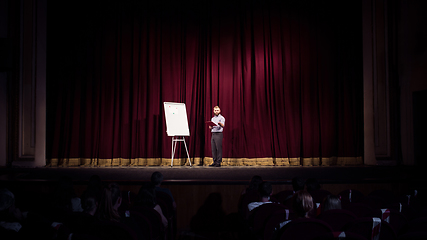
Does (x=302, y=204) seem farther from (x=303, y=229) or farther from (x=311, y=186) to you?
(x=311, y=186)

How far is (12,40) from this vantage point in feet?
23.1

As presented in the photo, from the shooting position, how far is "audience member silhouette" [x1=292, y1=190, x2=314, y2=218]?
1999 mm

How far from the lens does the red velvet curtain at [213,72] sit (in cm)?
Answer: 747

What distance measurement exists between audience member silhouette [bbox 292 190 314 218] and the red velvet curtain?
5395 millimetres

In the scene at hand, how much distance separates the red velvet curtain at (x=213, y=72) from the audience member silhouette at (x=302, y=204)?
5.39 meters

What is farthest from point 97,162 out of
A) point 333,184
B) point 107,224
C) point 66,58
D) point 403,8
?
point 403,8

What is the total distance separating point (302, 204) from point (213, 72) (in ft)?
19.4

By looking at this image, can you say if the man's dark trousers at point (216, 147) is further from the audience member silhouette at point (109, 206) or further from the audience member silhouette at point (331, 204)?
the audience member silhouette at point (109, 206)

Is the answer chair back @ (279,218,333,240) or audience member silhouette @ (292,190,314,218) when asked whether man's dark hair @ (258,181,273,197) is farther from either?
chair back @ (279,218,333,240)

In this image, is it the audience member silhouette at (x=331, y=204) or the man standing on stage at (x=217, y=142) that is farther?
the man standing on stage at (x=217, y=142)

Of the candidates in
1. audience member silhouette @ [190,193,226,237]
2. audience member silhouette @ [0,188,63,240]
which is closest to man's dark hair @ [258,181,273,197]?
audience member silhouette @ [0,188,63,240]

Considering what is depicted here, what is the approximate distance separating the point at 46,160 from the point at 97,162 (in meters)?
1.22

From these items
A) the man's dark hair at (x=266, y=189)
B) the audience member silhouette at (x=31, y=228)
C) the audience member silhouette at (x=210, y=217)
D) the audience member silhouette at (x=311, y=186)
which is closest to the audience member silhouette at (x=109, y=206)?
the audience member silhouette at (x=31, y=228)

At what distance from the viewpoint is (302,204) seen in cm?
200
